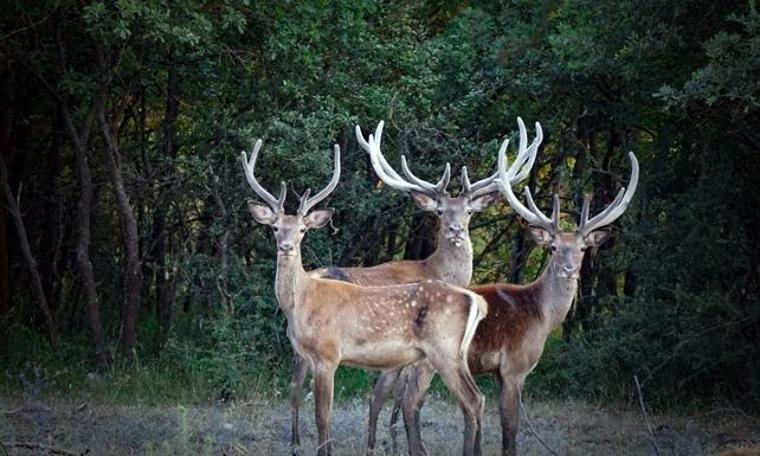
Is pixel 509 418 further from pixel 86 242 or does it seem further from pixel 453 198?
pixel 86 242

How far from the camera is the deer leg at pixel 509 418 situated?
370 inches

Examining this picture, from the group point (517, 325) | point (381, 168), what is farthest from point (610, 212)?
point (381, 168)

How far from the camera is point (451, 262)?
433 inches

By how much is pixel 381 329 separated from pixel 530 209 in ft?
7.09

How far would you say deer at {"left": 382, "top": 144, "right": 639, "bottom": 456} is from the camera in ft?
31.0

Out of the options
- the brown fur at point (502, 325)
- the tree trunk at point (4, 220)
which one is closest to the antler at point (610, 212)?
the brown fur at point (502, 325)

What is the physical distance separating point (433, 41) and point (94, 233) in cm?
468

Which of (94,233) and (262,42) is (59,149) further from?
(262,42)

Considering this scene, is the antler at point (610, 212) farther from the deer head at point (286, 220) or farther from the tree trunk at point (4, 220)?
the tree trunk at point (4, 220)

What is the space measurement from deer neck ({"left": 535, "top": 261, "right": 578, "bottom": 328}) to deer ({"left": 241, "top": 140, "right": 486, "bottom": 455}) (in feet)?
2.95

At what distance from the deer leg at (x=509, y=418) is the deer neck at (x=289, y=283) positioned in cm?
168

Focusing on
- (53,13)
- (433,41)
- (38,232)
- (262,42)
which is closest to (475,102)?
(433,41)

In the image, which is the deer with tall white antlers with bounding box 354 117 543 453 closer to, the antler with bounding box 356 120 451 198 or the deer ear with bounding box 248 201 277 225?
the antler with bounding box 356 120 451 198

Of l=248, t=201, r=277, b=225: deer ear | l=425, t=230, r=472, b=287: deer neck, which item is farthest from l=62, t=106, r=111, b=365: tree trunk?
l=425, t=230, r=472, b=287: deer neck
